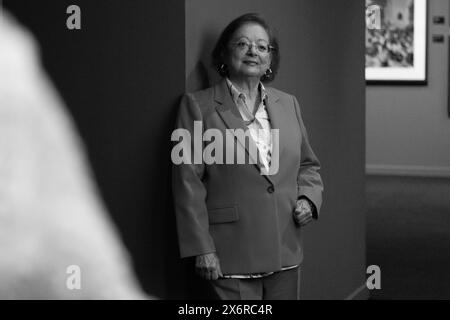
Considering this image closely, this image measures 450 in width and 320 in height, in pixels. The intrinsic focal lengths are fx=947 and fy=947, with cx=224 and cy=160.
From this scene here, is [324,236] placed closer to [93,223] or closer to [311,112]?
[311,112]

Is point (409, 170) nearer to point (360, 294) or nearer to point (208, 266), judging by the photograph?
point (360, 294)

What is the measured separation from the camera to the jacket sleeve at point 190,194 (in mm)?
3117

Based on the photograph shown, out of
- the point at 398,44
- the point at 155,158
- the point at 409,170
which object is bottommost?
the point at 409,170

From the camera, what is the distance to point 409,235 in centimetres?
757

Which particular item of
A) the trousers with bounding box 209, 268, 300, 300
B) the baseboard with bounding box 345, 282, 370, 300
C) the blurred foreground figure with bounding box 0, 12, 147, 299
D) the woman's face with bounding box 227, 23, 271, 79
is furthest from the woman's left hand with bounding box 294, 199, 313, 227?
the baseboard with bounding box 345, 282, 370, 300

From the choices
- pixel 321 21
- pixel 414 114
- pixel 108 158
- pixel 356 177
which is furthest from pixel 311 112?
pixel 414 114

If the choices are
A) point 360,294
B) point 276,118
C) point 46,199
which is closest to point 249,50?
point 276,118

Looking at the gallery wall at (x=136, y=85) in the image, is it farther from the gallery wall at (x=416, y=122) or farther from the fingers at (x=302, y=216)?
the gallery wall at (x=416, y=122)

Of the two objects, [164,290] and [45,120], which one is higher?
[45,120]

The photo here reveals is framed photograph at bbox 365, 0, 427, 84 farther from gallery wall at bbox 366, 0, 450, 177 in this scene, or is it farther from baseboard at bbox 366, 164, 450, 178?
baseboard at bbox 366, 164, 450, 178

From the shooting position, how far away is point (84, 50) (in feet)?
11.2

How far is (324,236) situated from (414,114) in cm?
685

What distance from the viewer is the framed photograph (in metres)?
11.2

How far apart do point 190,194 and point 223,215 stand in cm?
15
